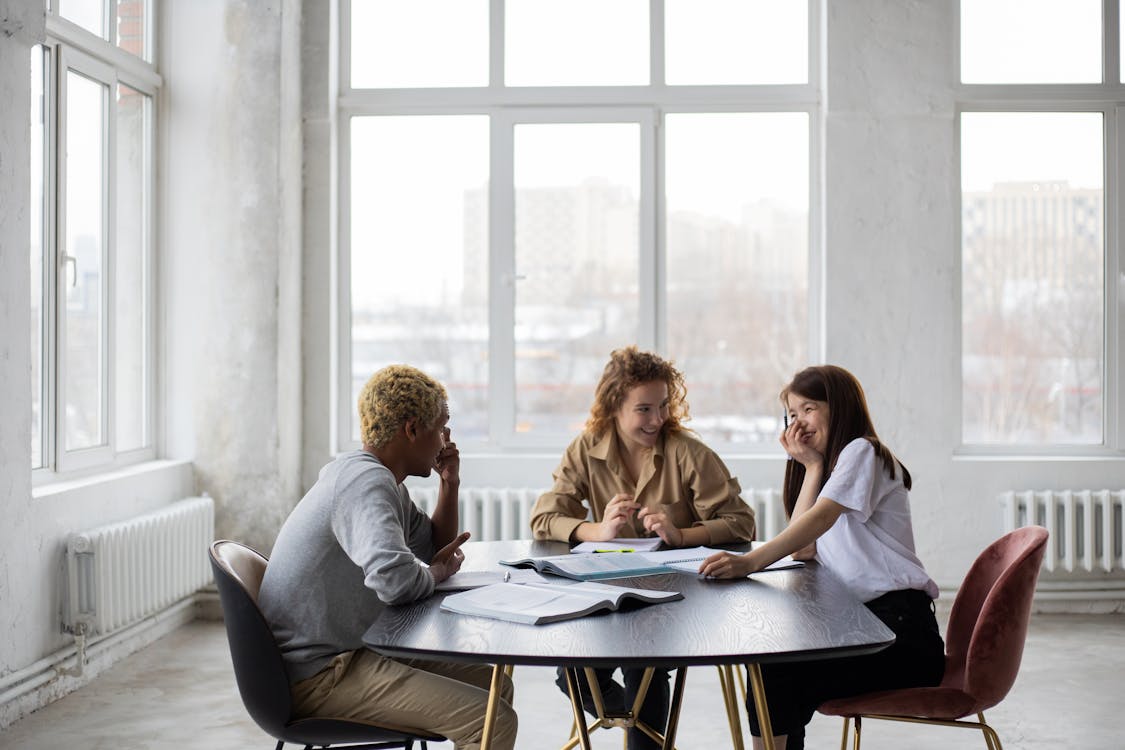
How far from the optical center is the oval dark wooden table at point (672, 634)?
1956 millimetres

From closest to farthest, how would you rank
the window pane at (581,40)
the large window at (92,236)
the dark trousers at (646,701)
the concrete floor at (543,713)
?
the dark trousers at (646,701) < the concrete floor at (543,713) < the large window at (92,236) < the window pane at (581,40)

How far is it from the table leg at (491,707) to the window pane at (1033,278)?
4175 mm

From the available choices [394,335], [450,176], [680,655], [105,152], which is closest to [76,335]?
[105,152]

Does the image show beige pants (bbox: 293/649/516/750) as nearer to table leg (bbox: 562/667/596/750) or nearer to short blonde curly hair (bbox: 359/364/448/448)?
table leg (bbox: 562/667/596/750)

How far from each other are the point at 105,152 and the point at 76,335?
0.86 meters

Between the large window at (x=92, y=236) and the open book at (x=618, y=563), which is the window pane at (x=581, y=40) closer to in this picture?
the large window at (x=92, y=236)

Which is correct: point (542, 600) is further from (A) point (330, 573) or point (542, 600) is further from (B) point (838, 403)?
(B) point (838, 403)

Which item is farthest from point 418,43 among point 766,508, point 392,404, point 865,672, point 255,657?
point 865,672

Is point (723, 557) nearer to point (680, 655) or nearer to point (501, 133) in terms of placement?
point (680, 655)

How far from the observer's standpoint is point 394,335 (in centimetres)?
593

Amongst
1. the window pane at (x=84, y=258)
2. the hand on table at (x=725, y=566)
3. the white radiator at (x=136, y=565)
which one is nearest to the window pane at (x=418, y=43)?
the window pane at (x=84, y=258)

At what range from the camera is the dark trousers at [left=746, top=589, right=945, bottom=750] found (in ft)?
8.48

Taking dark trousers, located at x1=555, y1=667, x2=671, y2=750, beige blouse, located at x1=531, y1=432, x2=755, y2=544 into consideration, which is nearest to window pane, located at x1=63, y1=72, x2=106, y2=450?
beige blouse, located at x1=531, y1=432, x2=755, y2=544

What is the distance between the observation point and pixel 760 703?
2264 mm
